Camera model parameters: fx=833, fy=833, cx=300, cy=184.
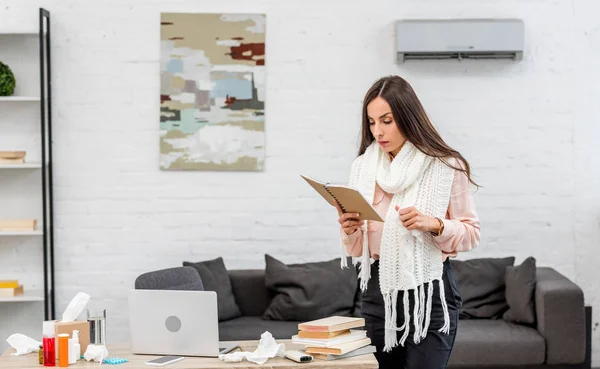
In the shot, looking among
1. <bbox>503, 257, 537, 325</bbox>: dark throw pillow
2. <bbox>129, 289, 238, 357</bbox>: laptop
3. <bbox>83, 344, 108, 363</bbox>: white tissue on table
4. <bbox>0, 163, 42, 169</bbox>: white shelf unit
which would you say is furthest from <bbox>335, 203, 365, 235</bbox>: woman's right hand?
<bbox>0, 163, 42, 169</bbox>: white shelf unit

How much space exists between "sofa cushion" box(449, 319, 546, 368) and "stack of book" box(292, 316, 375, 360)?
191 cm

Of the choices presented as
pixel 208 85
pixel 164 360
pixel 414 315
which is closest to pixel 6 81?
pixel 208 85

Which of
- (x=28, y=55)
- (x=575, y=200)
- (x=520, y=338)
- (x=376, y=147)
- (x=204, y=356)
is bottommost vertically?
(x=520, y=338)

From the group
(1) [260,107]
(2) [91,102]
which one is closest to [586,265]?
(1) [260,107]

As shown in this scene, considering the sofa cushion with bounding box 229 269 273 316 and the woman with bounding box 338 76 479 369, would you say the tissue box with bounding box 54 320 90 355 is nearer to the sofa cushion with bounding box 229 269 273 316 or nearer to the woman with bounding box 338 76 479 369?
the woman with bounding box 338 76 479 369

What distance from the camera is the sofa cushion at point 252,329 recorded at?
4.63 metres

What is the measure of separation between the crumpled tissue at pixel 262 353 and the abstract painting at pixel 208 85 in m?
2.68

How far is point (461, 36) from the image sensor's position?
522cm

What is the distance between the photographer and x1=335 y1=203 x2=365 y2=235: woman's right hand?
2752 mm

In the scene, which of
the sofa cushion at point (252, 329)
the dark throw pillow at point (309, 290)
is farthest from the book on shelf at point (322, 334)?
the dark throw pillow at point (309, 290)

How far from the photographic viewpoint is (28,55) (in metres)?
5.30

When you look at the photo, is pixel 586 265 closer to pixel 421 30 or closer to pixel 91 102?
pixel 421 30

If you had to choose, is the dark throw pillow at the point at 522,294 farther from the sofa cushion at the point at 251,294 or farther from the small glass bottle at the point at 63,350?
the small glass bottle at the point at 63,350

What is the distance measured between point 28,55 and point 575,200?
3.64 m
